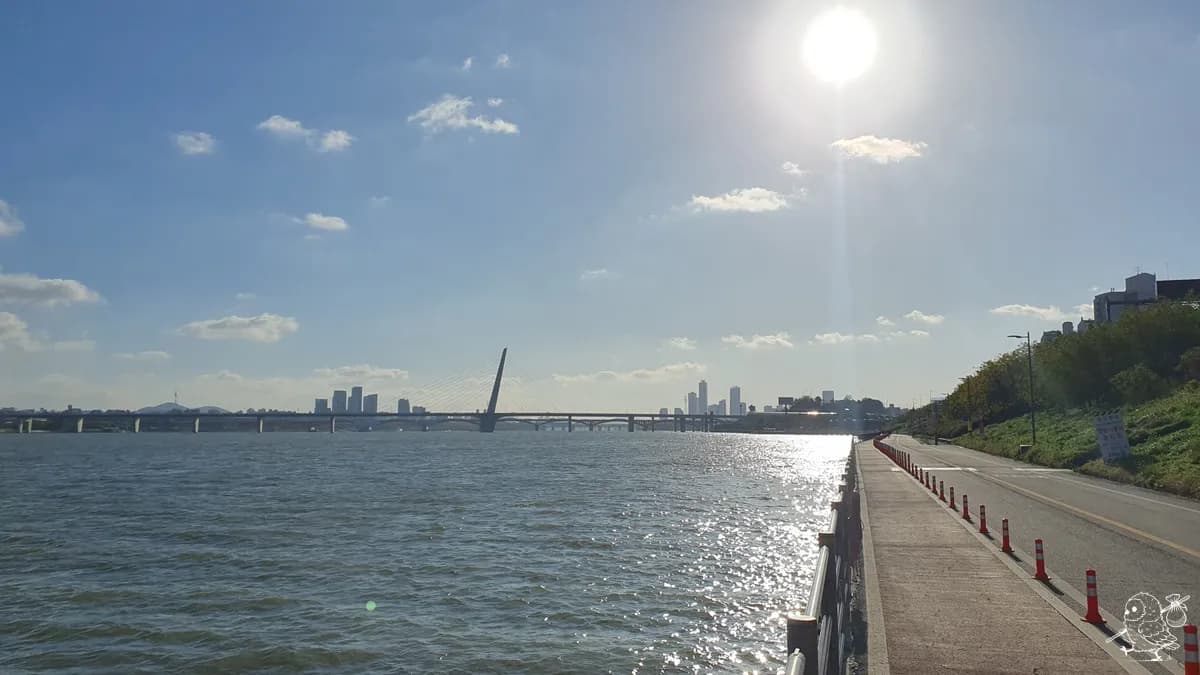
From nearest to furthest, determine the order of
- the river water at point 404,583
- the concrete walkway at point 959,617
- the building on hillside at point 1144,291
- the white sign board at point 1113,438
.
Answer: the concrete walkway at point 959,617 → the river water at point 404,583 → the white sign board at point 1113,438 → the building on hillside at point 1144,291

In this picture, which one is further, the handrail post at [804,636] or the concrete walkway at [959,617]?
the concrete walkway at [959,617]

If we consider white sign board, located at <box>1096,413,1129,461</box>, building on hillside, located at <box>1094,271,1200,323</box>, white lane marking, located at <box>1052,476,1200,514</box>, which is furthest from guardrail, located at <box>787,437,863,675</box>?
building on hillside, located at <box>1094,271,1200,323</box>

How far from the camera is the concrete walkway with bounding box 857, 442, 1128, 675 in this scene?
9.83 m

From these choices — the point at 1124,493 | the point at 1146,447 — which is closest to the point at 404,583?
the point at 1124,493

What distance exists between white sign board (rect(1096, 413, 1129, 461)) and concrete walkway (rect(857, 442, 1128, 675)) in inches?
1035

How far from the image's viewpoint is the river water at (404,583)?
1588 cm

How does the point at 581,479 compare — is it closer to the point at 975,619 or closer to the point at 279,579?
the point at 279,579

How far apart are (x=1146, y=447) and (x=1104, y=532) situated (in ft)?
82.3

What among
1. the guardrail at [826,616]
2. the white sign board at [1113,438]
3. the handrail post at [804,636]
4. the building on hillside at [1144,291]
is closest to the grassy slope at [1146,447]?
the white sign board at [1113,438]

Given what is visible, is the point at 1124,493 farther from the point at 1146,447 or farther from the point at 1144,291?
the point at 1144,291

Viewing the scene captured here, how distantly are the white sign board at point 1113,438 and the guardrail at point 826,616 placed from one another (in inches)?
1306

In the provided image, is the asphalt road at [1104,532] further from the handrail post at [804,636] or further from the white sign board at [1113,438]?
the handrail post at [804,636]

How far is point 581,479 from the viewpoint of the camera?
62.7 metres

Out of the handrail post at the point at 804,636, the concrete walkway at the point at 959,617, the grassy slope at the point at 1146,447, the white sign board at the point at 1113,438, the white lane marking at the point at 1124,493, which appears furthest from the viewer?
the white sign board at the point at 1113,438
